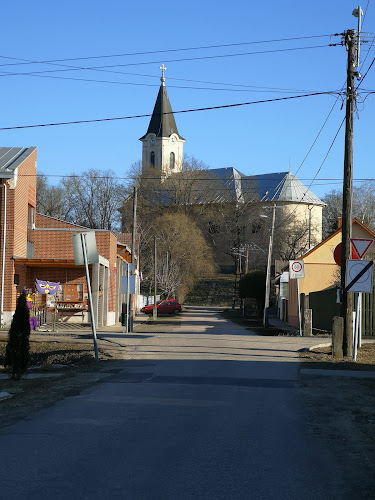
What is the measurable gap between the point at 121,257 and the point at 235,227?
166 ft

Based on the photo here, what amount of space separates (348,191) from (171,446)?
13.6 meters

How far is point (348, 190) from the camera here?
781 inches

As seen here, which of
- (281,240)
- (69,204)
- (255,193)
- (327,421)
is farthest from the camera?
(255,193)

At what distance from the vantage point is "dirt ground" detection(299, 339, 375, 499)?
6668mm

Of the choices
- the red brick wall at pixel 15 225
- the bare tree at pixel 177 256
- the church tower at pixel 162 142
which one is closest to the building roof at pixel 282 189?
the church tower at pixel 162 142

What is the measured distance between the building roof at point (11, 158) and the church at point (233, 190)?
44.4 meters

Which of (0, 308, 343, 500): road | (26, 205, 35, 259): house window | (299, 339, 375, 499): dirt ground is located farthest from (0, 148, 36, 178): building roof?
(0, 308, 343, 500): road

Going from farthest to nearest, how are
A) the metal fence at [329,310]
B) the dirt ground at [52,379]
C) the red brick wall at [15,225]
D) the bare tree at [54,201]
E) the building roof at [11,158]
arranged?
the bare tree at [54,201] → the red brick wall at [15,225] → the building roof at [11,158] → the metal fence at [329,310] → the dirt ground at [52,379]

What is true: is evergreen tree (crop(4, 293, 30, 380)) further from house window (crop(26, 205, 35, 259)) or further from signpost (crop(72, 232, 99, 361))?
house window (crop(26, 205, 35, 259))

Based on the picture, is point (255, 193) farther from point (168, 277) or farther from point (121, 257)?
point (121, 257)

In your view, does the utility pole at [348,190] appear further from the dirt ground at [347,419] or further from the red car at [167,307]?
the red car at [167,307]

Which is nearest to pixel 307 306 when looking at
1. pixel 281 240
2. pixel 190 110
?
pixel 190 110

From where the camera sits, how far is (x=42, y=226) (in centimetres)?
3819

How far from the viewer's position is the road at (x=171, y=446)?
19.8ft
